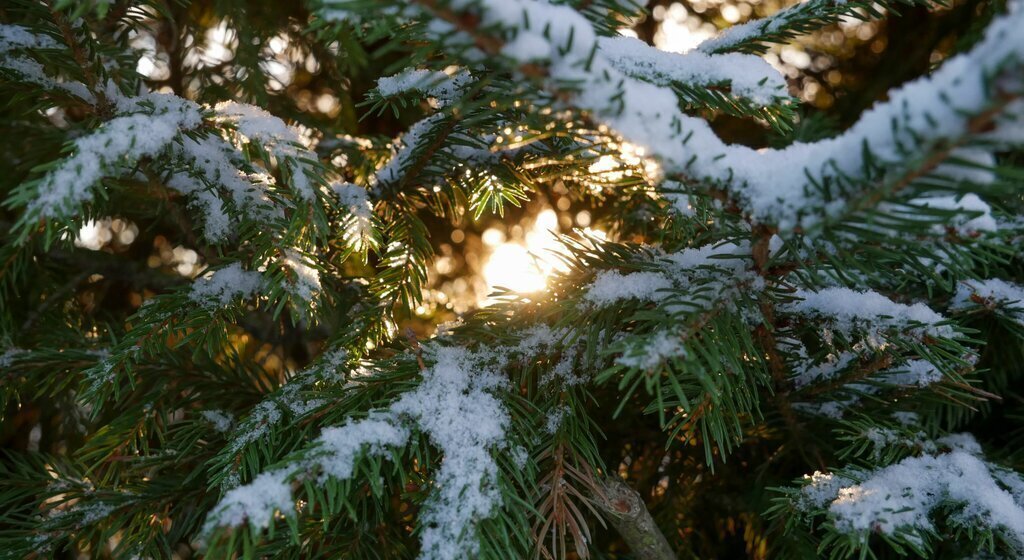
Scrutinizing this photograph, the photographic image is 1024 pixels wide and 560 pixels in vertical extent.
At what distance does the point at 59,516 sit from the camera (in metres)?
0.76

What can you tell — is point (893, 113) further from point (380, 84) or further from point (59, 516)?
point (59, 516)

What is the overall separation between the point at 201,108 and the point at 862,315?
27.0 inches

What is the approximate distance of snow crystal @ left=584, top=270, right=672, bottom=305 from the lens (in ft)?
2.04

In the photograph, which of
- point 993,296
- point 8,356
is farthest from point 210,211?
point 993,296

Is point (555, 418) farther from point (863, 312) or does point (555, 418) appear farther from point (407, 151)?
point (407, 151)

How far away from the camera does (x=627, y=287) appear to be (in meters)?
0.63

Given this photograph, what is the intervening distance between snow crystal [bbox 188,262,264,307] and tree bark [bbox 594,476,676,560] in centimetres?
44

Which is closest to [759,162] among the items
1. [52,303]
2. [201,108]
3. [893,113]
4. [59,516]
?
[893,113]

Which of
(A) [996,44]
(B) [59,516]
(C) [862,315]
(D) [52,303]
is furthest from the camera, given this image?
(D) [52,303]

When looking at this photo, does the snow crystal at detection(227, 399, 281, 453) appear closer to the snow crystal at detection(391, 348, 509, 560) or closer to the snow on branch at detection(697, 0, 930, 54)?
the snow crystal at detection(391, 348, 509, 560)

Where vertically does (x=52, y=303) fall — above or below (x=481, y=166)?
below

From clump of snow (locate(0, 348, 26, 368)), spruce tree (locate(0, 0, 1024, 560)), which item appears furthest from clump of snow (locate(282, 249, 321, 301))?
clump of snow (locate(0, 348, 26, 368))

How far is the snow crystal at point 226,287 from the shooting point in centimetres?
73

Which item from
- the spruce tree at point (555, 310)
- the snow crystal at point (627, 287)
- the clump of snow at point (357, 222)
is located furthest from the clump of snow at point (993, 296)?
the clump of snow at point (357, 222)
